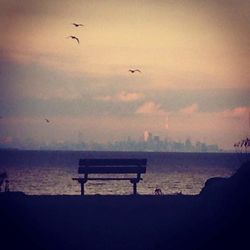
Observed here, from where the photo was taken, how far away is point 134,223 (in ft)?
37.1

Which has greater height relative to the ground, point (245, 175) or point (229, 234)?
point (245, 175)

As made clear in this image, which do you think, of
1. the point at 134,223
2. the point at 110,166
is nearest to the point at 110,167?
the point at 110,166

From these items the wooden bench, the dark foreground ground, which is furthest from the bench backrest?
the dark foreground ground

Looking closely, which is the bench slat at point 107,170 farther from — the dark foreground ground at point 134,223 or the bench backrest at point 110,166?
the dark foreground ground at point 134,223

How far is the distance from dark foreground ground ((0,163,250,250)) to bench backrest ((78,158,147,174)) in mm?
3982

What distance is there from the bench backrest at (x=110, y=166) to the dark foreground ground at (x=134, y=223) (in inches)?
157

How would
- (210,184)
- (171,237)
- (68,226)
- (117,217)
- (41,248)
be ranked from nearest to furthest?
(41,248)
(171,237)
(68,226)
(117,217)
(210,184)

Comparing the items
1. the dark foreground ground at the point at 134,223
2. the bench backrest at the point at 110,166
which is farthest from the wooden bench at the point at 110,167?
the dark foreground ground at the point at 134,223

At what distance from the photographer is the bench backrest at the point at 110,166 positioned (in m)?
17.2

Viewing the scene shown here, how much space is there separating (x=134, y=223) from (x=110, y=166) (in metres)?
6.53

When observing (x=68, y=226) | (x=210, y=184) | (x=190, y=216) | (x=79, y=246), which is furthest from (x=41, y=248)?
(x=210, y=184)

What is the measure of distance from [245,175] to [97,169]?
701 centimetres

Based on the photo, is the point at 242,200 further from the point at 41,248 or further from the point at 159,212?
the point at 41,248

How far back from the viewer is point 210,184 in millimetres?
13812
